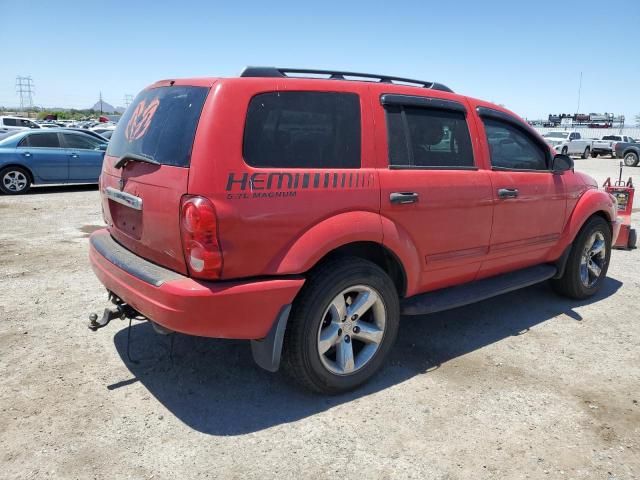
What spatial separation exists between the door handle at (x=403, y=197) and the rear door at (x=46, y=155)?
10734 millimetres

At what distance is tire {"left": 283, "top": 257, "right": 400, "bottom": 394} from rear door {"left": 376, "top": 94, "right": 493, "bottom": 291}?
43cm

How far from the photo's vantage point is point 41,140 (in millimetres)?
11742

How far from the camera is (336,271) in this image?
3150 millimetres

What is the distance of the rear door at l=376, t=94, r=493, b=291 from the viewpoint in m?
3.46

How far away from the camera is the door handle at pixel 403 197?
3365mm

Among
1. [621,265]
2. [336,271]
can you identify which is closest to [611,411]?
[336,271]

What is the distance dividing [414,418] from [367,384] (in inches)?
18.9

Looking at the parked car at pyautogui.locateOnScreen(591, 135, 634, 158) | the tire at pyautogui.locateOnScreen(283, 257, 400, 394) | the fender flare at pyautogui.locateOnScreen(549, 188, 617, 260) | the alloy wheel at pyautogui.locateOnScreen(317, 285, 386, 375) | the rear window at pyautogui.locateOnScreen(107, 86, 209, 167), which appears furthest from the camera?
the parked car at pyautogui.locateOnScreen(591, 135, 634, 158)

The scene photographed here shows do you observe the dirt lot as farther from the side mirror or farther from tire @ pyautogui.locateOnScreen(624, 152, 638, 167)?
tire @ pyautogui.locateOnScreen(624, 152, 638, 167)

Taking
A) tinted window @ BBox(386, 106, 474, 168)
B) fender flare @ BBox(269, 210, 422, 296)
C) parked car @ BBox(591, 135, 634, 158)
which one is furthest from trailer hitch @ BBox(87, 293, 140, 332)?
parked car @ BBox(591, 135, 634, 158)

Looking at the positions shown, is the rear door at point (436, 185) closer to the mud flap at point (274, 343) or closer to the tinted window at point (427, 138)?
the tinted window at point (427, 138)

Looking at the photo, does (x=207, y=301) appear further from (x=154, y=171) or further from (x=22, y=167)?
(x=22, y=167)

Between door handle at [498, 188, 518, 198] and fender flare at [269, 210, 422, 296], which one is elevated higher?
door handle at [498, 188, 518, 198]

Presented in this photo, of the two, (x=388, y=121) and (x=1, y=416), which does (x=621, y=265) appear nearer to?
(x=388, y=121)
